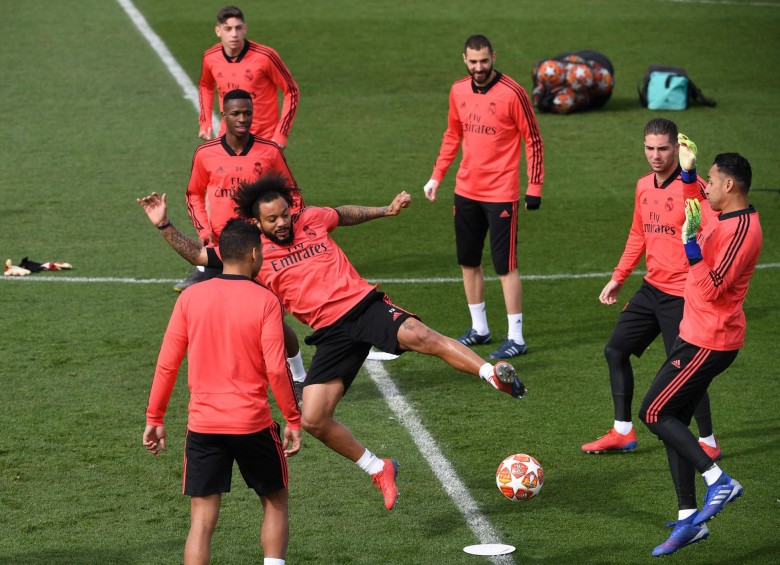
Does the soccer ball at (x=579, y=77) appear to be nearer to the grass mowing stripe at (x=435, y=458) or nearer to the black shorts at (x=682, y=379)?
the grass mowing stripe at (x=435, y=458)

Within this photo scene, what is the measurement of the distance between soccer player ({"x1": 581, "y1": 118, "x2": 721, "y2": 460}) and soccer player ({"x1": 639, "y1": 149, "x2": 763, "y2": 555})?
1.06 m

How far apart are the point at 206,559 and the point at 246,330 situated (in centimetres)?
120

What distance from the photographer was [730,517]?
821 cm

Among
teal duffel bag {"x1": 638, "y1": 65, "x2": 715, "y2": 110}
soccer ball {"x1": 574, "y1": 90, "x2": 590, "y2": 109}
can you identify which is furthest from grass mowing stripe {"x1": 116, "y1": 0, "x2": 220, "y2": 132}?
teal duffel bag {"x1": 638, "y1": 65, "x2": 715, "y2": 110}

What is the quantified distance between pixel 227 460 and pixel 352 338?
5.59 feet

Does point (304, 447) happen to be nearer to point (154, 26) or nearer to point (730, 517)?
point (730, 517)

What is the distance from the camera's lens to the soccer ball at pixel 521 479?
26.7ft

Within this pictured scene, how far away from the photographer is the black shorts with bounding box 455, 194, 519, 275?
11570 millimetres

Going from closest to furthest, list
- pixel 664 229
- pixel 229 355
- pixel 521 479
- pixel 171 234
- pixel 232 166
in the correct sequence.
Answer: pixel 229 355
pixel 521 479
pixel 171 234
pixel 664 229
pixel 232 166

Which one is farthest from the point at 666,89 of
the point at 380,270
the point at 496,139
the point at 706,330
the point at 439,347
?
the point at 706,330

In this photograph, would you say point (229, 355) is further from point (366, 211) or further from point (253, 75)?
point (253, 75)

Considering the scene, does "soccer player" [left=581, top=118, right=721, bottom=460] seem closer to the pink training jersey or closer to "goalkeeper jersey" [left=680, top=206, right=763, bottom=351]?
"goalkeeper jersey" [left=680, top=206, right=763, bottom=351]

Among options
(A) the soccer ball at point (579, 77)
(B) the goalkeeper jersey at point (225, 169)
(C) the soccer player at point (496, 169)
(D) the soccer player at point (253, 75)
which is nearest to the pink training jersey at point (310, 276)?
(B) the goalkeeper jersey at point (225, 169)

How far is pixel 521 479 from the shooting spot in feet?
26.7
